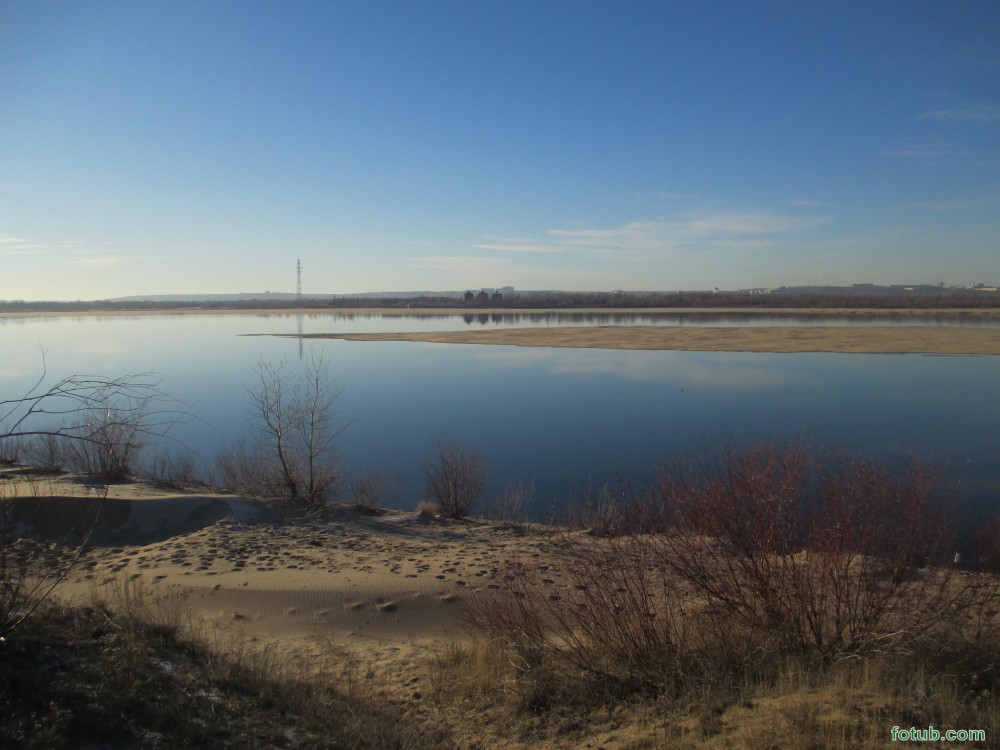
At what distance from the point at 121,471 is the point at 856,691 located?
13.5 metres

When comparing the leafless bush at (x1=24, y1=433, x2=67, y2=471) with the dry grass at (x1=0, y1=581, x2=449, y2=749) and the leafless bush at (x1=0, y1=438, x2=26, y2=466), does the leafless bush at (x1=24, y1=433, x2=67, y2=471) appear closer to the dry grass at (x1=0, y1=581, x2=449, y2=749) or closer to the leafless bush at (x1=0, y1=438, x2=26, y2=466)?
the leafless bush at (x1=0, y1=438, x2=26, y2=466)

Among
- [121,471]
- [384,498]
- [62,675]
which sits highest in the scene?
[62,675]

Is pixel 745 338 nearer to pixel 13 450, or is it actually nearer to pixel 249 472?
pixel 249 472

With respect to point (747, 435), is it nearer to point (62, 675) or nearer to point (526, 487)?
point (526, 487)

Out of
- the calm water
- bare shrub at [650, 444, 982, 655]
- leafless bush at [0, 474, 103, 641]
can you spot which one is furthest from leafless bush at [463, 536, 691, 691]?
the calm water

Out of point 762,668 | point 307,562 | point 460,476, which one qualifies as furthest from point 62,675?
point 460,476

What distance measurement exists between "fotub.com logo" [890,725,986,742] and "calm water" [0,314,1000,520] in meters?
4.07

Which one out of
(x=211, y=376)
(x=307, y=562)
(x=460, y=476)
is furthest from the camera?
(x=211, y=376)

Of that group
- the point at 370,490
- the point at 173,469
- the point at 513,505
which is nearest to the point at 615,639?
the point at 513,505

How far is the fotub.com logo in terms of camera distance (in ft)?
11.7

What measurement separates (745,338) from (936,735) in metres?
42.8

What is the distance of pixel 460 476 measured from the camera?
12766mm

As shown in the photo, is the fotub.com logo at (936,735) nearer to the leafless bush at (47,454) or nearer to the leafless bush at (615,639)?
the leafless bush at (615,639)

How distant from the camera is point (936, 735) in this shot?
3619 millimetres
